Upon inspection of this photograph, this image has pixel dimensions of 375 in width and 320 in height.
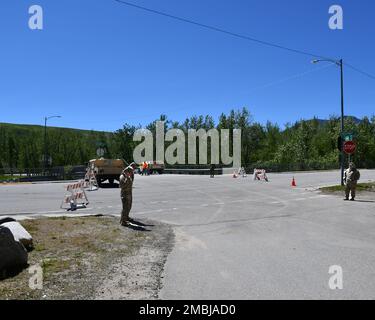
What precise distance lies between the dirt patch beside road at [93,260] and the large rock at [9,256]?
24 cm

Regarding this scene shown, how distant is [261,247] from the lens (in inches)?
396

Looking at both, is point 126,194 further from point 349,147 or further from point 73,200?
point 349,147

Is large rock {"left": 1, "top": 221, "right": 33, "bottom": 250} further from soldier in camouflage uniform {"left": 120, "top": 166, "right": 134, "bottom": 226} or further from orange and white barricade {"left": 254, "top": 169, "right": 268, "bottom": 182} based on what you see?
orange and white barricade {"left": 254, "top": 169, "right": 268, "bottom": 182}

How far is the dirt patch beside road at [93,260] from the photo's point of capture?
21.3ft

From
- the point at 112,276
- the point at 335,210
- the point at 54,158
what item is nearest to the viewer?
the point at 112,276

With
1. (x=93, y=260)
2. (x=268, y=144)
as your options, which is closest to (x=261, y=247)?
(x=93, y=260)

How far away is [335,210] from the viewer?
17.5 meters

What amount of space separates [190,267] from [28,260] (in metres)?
2.83

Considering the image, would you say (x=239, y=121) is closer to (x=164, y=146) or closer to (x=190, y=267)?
(x=164, y=146)

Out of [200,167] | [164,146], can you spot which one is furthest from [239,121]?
[200,167]

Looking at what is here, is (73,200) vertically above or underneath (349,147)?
underneath

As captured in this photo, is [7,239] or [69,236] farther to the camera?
[69,236]

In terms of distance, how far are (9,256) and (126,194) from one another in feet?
19.8

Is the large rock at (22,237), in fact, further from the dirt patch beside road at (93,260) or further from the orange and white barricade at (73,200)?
the orange and white barricade at (73,200)
